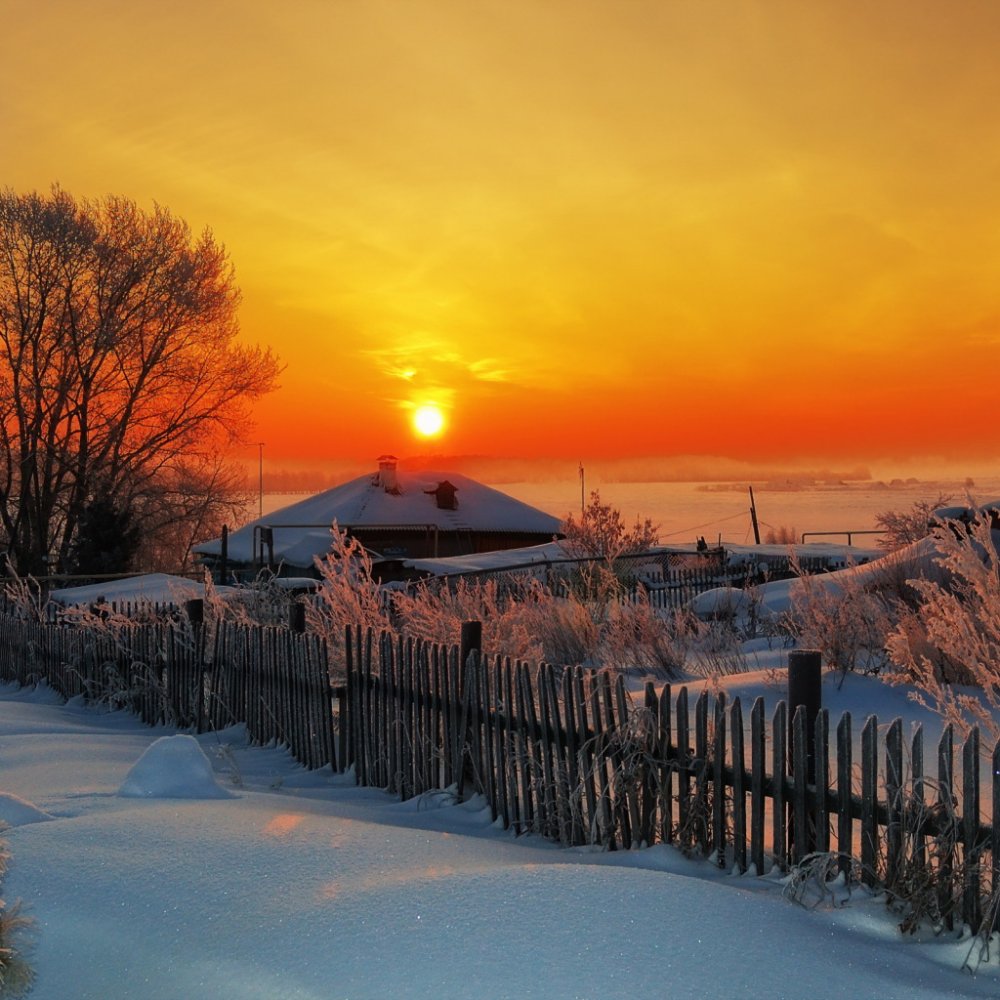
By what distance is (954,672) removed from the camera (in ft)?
27.0

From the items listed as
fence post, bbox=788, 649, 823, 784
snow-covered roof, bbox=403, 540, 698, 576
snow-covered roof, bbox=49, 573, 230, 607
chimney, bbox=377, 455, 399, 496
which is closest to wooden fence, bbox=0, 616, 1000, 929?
fence post, bbox=788, 649, 823, 784

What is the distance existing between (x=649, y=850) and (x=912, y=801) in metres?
1.36

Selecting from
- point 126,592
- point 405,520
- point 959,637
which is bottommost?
point 959,637

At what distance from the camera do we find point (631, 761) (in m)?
5.34

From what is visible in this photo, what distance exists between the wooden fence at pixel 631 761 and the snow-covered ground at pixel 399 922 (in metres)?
0.22

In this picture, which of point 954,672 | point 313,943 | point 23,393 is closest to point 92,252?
point 23,393

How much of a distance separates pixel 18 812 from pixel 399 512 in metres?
39.1

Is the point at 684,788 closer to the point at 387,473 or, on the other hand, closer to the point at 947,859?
the point at 947,859

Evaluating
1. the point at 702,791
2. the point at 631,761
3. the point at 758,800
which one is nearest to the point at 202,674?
the point at 631,761

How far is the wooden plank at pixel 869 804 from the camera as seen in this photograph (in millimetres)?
4309

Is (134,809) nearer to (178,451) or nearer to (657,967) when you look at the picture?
(657,967)

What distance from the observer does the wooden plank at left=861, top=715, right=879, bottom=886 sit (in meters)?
4.31

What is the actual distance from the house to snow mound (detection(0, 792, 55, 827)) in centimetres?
3475

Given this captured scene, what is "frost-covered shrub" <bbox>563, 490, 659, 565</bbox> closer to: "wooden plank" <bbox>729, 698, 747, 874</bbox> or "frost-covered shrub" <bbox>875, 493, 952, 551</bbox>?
"frost-covered shrub" <bbox>875, 493, 952, 551</bbox>
